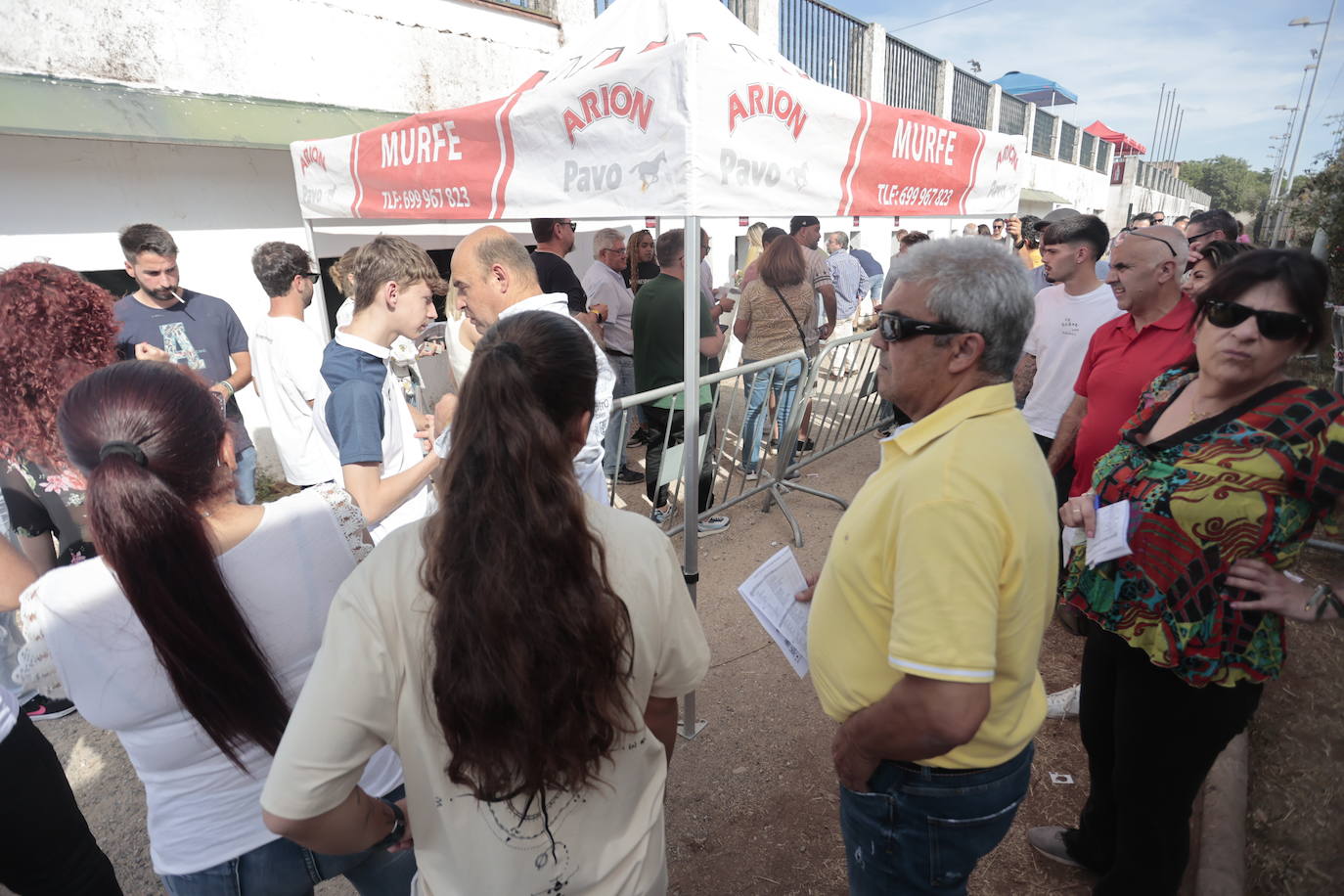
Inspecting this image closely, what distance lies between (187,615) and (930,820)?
1532 millimetres

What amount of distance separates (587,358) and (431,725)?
Result: 0.66 m

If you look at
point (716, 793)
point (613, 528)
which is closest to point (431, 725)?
point (613, 528)

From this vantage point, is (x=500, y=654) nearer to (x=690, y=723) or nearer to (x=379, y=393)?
(x=379, y=393)

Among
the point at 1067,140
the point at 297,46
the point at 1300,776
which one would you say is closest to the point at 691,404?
the point at 1300,776

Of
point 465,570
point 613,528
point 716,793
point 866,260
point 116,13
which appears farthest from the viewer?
point 866,260

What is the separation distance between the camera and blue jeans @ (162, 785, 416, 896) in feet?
4.63

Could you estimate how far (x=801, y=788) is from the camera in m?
2.82

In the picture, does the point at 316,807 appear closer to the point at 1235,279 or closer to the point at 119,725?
the point at 119,725

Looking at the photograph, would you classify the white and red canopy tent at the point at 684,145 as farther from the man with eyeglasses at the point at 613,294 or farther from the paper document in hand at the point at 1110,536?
the man with eyeglasses at the point at 613,294

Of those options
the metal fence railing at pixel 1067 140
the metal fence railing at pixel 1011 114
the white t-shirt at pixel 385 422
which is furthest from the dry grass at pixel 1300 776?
the metal fence railing at pixel 1067 140

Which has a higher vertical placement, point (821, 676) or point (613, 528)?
point (613, 528)

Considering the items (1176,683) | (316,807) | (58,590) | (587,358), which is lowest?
(1176,683)

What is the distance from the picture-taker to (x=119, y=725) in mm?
1277

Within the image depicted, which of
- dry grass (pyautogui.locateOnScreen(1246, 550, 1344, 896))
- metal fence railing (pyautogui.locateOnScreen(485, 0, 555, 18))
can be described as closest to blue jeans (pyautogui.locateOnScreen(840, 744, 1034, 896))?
dry grass (pyautogui.locateOnScreen(1246, 550, 1344, 896))
